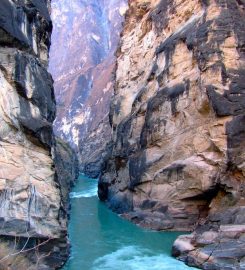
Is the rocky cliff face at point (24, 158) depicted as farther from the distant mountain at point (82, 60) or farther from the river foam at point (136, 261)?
the distant mountain at point (82, 60)

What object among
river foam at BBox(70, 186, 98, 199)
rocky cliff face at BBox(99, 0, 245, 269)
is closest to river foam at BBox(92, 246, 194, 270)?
rocky cliff face at BBox(99, 0, 245, 269)

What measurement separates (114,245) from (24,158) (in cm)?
626

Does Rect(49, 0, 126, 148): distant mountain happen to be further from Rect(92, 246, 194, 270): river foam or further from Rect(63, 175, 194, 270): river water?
Rect(92, 246, 194, 270): river foam

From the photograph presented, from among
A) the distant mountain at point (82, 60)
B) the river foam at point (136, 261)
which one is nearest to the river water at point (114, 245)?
the river foam at point (136, 261)

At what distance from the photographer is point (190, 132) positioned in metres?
21.3

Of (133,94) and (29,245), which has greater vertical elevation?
(133,94)

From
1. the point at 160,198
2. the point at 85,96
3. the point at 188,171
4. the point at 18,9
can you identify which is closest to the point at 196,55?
the point at 188,171

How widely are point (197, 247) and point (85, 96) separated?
9318cm

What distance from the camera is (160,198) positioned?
2177 cm

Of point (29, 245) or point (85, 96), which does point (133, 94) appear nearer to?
point (29, 245)

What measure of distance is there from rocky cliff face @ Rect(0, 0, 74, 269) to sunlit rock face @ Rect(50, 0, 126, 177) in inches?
2032

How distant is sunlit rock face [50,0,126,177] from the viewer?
89500mm

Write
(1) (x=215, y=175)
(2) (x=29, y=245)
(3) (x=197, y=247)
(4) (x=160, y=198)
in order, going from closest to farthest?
(2) (x=29, y=245) < (3) (x=197, y=247) < (1) (x=215, y=175) < (4) (x=160, y=198)

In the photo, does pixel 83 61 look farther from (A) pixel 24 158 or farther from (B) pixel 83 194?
(A) pixel 24 158
